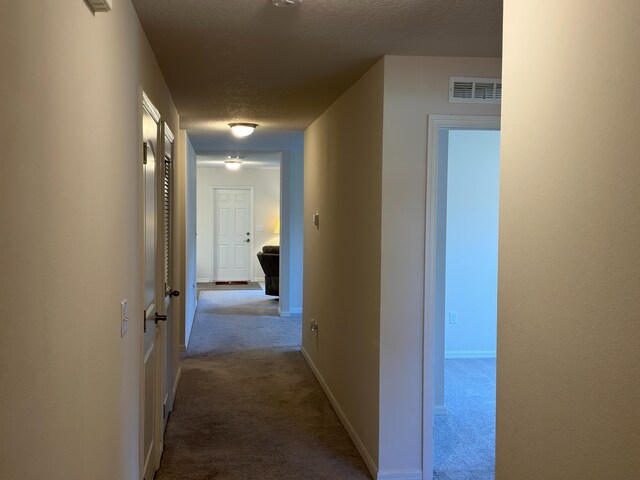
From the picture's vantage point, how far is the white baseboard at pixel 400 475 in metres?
3.35

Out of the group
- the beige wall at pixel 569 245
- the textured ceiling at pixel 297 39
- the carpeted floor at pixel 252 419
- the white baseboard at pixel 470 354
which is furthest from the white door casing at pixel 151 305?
the white baseboard at pixel 470 354

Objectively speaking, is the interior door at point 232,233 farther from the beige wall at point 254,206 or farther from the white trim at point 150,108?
the white trim at point 150,108

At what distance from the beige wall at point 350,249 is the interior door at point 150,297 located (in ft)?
3.95

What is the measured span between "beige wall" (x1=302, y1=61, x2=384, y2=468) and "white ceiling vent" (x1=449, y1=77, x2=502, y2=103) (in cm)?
40

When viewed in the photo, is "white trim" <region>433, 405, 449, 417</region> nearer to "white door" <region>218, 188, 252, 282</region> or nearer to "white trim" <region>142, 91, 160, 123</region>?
"white trim" <region>142, 91, 160, 123</region>

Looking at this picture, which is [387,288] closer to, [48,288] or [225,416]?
[225,416]

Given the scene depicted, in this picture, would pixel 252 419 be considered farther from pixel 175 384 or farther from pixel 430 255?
pixel 430 255

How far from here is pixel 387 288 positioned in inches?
131

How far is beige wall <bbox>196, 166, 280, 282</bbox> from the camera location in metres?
12.3

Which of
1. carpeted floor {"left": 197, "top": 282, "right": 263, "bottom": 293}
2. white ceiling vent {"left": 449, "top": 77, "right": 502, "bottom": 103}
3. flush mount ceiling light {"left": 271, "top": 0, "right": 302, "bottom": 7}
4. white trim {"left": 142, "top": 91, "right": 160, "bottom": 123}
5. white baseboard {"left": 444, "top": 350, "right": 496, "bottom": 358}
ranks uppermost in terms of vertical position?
flush mount ceiling light {"left": 271, "top": 0, "right": 302, "bottom": 7}

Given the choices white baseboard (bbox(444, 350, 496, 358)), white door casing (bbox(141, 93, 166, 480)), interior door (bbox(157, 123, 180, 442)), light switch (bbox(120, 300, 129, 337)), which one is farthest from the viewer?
white baseboard (bbox(444, 350, 496, 358))

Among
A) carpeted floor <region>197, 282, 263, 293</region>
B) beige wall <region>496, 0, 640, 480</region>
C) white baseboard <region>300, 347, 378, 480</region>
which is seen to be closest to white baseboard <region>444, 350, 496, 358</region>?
white baseboard <region>300, 347, 378, 480</region>

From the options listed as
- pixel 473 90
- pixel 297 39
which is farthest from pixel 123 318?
pixel 473 90

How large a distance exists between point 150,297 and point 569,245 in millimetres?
2413
